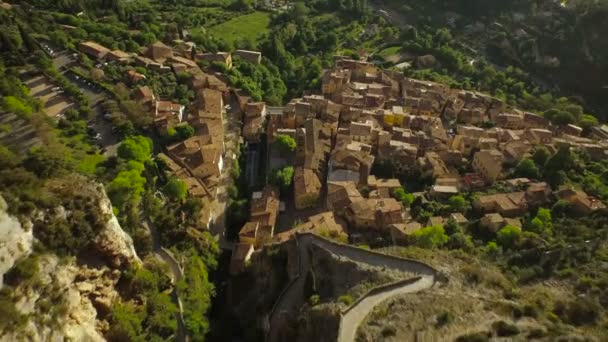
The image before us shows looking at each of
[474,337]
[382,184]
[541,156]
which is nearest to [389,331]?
[474,337]

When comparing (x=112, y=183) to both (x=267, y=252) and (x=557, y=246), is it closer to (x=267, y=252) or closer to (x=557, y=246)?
(x=267, y=252)

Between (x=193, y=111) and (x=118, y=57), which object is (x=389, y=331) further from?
(x=118, y=57)

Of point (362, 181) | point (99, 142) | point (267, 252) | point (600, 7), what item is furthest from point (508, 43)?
point (99, 142)

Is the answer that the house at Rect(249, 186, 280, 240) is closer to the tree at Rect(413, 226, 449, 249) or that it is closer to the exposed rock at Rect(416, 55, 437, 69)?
the tree at Rect(413, 226, 449, 249)

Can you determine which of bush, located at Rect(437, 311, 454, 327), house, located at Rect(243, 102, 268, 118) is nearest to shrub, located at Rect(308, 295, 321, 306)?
bush, located at Rect(437, 311, 454, 327)

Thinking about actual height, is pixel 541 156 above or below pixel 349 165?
above

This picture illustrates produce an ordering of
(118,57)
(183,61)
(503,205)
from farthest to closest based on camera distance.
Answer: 1. (183,61)
2. (118,57)
3. (503,205)
